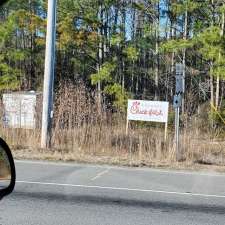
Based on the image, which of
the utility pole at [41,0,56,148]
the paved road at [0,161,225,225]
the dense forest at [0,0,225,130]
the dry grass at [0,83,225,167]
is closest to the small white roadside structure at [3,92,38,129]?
the dry grass at [0,83,225,167]

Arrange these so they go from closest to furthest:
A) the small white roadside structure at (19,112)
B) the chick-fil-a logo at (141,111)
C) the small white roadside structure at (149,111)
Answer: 1. the small white roadside structure at (19,112)
2. the small white roadside structure at (149,111)
3. the chick-fil-a logo at (141,111)

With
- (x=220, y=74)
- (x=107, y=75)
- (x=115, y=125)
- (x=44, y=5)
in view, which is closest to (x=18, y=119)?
(x=115, y=125)

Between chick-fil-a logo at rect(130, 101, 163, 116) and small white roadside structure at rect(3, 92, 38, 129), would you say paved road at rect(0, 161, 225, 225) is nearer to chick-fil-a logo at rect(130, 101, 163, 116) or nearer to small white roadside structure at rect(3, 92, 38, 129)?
small white roadside structure at rect(3, 92, 38, 129)

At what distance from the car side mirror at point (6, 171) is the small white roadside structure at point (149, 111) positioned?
15430mm

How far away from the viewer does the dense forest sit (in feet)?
87.2

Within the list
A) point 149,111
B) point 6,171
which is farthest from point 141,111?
point 6,171

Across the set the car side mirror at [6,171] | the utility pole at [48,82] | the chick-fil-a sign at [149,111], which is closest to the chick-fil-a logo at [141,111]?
the chick-fil-a sign at [149,111]

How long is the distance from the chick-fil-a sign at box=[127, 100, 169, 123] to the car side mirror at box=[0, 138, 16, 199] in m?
15.4

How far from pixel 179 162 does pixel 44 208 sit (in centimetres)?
697

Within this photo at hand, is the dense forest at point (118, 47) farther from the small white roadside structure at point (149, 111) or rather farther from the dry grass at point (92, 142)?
the dry grass at point (92, 142)

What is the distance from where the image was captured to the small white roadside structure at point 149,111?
17.6 metres

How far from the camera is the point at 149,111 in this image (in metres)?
17.8

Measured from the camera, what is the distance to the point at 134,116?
59.7ft

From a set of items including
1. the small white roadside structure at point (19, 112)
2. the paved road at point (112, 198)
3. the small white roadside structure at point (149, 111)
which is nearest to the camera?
the paved road at point (112, 198)
